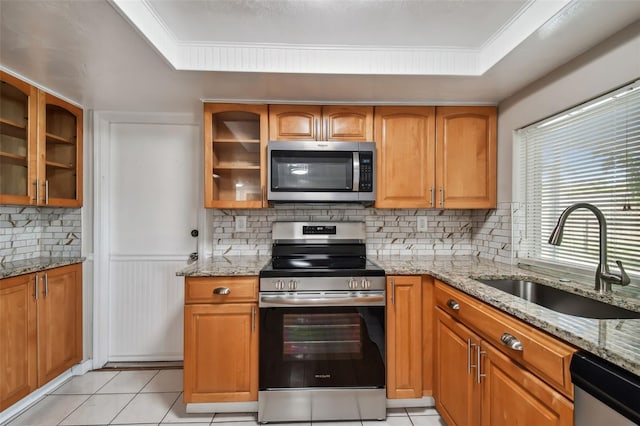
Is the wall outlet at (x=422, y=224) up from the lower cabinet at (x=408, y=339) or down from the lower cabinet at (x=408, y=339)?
up

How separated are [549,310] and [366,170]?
1.33 metres

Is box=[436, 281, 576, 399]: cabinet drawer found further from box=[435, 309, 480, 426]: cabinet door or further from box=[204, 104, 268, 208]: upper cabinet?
box=[204, 104, 268, 208]: upper cabinet

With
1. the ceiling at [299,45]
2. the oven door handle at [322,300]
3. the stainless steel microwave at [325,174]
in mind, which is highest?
the ceiling at [299,45]

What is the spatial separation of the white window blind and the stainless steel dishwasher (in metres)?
0.84

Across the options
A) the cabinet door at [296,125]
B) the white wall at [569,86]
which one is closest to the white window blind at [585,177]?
the white wall at [569,86]

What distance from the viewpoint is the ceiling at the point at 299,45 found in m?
1.39

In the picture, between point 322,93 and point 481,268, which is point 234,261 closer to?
point 322,93

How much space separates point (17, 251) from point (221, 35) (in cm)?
221

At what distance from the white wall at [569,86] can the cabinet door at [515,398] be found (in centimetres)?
128

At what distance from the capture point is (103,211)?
2564 mm

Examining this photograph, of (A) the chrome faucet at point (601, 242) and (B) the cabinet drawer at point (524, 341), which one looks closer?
(B) the cabinet drawer at point (524, 341)

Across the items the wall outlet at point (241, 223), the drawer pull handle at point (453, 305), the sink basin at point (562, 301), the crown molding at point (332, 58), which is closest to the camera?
the sink basin at point (562, 301)

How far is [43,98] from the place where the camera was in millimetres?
2074

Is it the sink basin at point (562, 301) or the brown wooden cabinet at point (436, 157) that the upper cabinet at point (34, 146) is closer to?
the brown wooden cabinet at point (436, 157)
